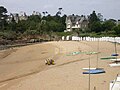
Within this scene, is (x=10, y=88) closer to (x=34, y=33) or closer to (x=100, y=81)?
(x=100, y=81)

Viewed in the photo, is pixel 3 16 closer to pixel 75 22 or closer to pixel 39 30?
pixel 39 30

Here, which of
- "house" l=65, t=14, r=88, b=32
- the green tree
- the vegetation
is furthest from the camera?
"house" l=65, t=14, r=88, b=32

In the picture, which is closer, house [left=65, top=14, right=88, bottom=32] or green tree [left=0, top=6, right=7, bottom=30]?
green tree [left=0, top=6, right=7, bottom=30]

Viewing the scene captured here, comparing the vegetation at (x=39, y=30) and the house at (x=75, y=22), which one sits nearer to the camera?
the vegetation at (x=39, y=30)

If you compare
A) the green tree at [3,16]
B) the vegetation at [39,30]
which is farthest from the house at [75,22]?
the green tree at [3,16]

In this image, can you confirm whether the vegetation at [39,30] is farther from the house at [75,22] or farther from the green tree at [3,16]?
the house at [75,22]

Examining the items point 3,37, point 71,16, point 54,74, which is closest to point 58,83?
point 54,74

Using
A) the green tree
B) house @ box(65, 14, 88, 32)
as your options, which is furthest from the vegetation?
house @ box(65, 14, 88, 32)

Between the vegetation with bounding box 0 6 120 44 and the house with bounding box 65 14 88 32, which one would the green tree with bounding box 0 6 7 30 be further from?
the house with bounding box 65 14 88 32

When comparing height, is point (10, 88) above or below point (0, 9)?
below

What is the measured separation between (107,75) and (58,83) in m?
2.91

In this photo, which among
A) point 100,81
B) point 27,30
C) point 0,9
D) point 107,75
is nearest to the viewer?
point 100,81

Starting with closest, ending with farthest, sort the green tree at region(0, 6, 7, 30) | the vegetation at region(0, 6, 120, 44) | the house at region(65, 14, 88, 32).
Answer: the vegetation at region(0, 6, 120, 44) < the green tree at region(0, 6, 7, 30) < the house at region(65, 14, 88, 32)

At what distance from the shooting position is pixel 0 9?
107m
